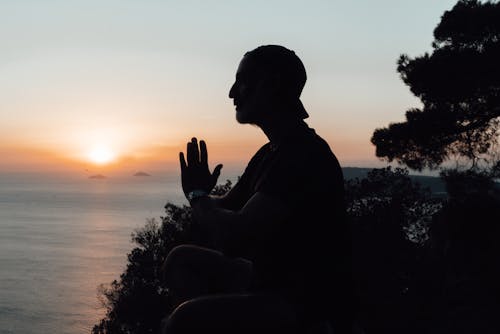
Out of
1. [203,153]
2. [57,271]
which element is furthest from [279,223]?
[57,271]

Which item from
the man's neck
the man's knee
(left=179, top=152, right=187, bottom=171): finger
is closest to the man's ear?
the man's neck

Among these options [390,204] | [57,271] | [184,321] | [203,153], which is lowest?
[184,321]

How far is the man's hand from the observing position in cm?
348

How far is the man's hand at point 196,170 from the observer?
137 inches

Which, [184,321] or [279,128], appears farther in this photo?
[279,128]

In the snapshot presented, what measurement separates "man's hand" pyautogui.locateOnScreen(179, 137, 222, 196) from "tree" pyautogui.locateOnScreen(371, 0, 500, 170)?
20310mm

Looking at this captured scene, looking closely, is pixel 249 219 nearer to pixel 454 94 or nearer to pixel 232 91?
pixel 232 91

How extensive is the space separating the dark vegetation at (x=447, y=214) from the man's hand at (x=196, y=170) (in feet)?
59.7

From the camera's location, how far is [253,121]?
12.0 feet

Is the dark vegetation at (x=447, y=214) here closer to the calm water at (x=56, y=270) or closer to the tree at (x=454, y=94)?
the tree at (x=454, y=94)

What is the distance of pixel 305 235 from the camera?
3305 mm

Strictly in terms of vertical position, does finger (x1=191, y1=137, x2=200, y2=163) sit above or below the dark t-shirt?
above

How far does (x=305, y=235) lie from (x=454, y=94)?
2063 cm

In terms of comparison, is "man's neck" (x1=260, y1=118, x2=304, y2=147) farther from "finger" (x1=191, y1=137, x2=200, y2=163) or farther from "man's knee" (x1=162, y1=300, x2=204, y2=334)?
"man's knee" (x1=162, y1=300, x2=204, y2=334)
